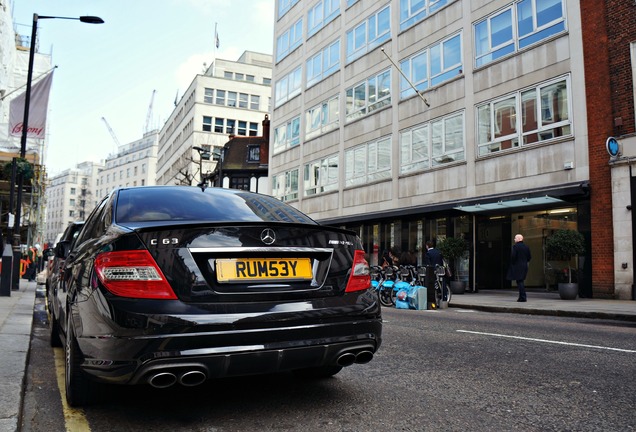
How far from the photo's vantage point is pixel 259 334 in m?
2.73

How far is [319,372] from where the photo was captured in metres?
3.86

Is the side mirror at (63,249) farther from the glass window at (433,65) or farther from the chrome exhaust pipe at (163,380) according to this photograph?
the glass window at (433,65)

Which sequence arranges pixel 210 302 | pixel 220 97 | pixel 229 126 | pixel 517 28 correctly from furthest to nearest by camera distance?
pixel 220 97
pixel 229 126
pixel 517 28
pixel 210 302

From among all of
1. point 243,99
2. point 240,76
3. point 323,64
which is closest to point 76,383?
point 323,64

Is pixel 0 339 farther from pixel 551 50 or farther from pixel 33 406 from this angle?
pixel 551 50

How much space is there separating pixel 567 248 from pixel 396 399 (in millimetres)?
Result: 11929

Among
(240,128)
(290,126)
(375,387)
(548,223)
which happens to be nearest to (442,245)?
(548,223)

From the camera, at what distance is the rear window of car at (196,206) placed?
10.9 feet

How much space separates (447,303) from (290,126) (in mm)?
22162

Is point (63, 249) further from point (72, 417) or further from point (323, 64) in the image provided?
point (323, 64)

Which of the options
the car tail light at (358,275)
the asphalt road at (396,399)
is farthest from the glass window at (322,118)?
the car tail light at (358,275)

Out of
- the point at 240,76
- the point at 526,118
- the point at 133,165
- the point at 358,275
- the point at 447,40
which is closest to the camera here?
the point at 358,275

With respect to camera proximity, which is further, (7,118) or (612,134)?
(7,118)

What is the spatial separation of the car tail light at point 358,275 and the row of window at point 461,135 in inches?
554
